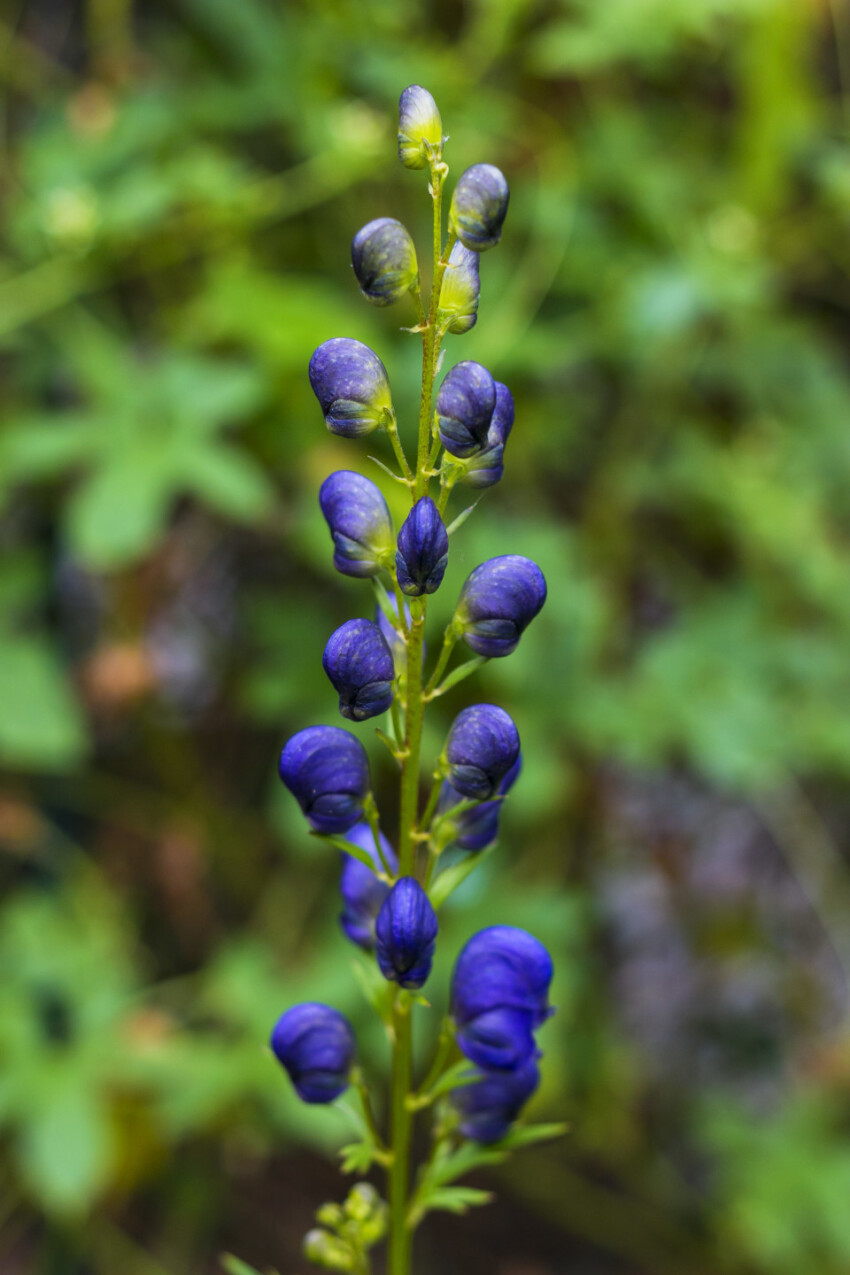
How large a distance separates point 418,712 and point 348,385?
0.25 meters

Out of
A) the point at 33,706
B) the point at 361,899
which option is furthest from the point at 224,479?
the point at 361,899

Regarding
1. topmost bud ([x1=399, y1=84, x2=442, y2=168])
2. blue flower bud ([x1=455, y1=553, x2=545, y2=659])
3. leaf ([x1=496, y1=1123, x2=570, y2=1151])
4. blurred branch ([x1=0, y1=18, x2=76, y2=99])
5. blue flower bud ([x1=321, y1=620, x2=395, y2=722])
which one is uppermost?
blurred branch ([x1=0, y1=18, x2=76, y2=99])

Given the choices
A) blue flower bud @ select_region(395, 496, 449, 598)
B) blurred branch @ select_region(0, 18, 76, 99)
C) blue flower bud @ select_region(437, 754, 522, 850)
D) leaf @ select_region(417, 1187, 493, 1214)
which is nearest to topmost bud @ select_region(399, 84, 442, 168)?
blue flower bud @ select_region(395, 496, 449, 598)

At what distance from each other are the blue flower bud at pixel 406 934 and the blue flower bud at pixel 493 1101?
0.18 m

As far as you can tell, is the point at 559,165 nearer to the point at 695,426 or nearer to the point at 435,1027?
the point at 695,426

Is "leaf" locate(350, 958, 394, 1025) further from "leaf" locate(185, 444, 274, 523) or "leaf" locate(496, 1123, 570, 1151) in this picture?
"leaf" locate(185, 444, 274, 523)

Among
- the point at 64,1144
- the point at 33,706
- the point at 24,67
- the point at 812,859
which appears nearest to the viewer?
the point at 64,1144

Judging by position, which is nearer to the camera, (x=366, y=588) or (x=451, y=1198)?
(x=451, y=1198)

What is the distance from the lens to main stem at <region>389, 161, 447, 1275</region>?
2.61 feet

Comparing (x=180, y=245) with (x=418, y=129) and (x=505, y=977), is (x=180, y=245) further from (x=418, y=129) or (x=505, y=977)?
(x=505, y=977)

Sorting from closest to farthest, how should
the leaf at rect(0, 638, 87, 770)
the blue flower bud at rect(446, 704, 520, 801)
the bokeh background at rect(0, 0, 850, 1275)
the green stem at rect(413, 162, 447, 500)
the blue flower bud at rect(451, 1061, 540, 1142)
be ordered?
the green stem at rect(413, 162, 447, 500)
the blue flower bud at rect(446, 704, 520, 801)
the blue flower bud at rect(451, 1061, 540, 1142)
the leaf at rect(0, 638, 87, 770)
the bokeh background at rect(0, 0, 850, 1275)

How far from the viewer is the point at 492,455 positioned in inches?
34.8

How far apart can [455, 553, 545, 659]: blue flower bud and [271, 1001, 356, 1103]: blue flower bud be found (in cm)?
36

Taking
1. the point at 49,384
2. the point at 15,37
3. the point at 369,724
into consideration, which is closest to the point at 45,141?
the point at 15,37
